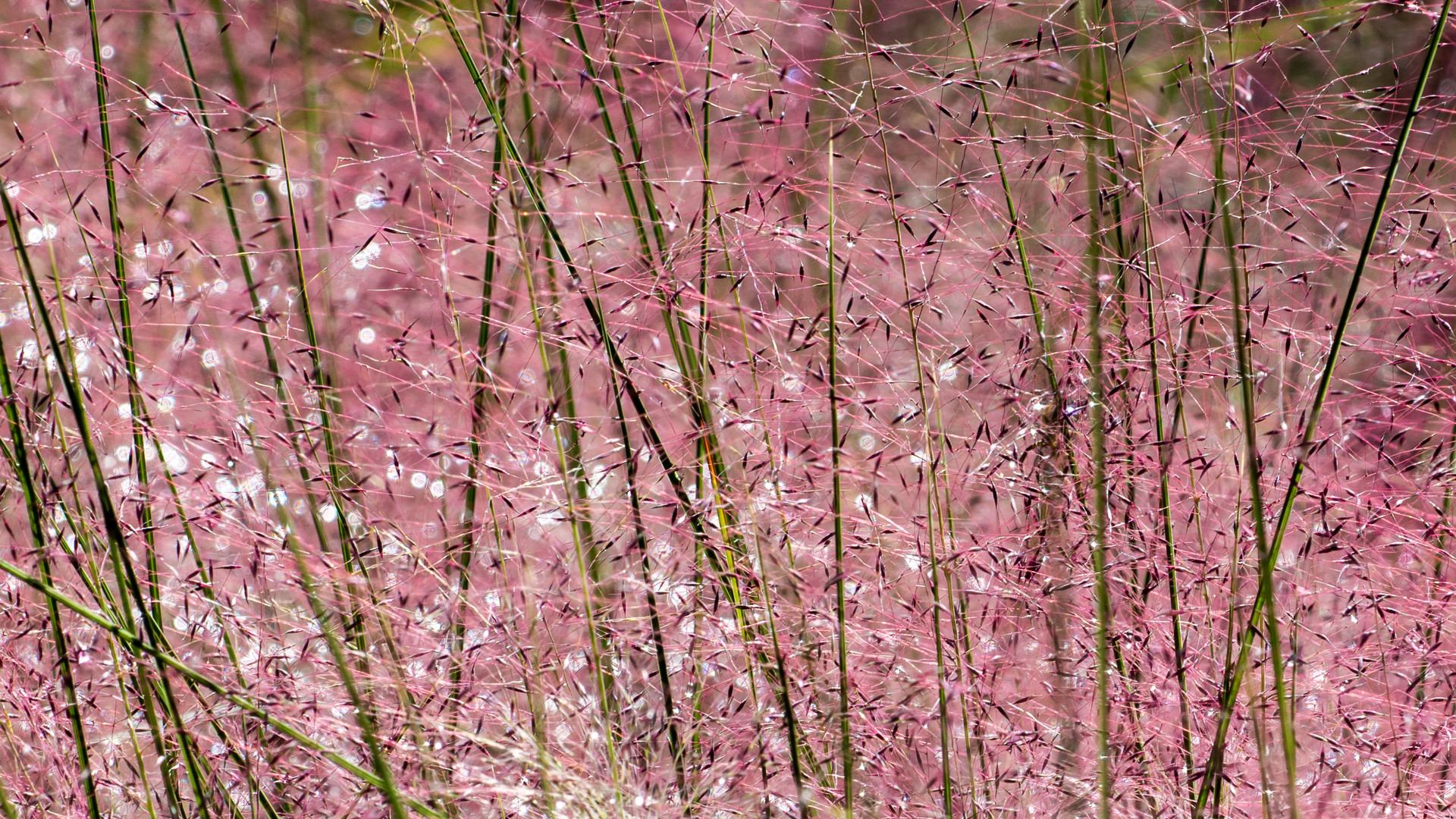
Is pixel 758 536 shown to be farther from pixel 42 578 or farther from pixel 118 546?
pixel 42 578

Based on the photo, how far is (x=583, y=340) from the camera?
1.15 m

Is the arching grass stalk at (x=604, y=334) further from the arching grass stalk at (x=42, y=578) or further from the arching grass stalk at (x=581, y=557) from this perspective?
the arching grass stalk at (x=42, y=578)

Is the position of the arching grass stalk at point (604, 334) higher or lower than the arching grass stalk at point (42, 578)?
higher

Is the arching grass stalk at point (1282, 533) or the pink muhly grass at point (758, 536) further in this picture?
the pink muhly grass at point (758, 536)

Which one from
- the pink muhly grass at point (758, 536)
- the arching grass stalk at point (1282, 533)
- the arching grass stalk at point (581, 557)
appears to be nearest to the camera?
the arching grass stalk at point (1282, 533)

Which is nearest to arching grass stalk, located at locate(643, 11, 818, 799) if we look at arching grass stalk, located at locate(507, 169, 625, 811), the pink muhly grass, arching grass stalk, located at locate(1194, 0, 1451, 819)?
the pink muhly grass

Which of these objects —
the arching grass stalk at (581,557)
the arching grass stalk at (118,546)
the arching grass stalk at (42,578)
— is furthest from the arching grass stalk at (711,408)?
the arching grass stalk at (42,578)

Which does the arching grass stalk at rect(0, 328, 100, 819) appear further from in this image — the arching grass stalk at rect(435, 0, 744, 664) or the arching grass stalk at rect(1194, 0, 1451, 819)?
the arching grass stalk at rect(1194, 0, 1451, 819)

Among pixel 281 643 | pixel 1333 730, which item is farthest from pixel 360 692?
pixel 1333 730

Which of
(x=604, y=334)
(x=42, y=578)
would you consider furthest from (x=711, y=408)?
(x=42, y=578)

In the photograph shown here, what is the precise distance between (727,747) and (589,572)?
10.5 inches

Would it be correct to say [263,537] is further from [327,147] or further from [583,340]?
[327,147]

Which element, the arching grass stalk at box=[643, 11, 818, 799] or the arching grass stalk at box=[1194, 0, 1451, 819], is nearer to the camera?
the arching grass stalk at box=[1194, 0, 1451, 819]

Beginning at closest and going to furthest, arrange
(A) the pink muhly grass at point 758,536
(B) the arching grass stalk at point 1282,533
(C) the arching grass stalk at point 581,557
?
(B) the arching grass stalk at point 1282,533 → (C) the arching grass stalk at point 581,557 → (A) the pink muhly grass at point 758,536
